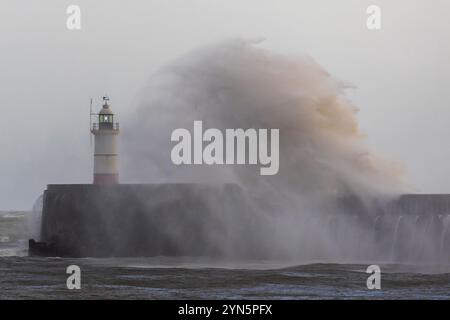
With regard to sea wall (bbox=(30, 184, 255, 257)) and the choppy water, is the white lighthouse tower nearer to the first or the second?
sea wall (bbox=(30, 184, 255, 257))

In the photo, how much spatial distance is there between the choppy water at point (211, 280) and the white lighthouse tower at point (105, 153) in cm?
317

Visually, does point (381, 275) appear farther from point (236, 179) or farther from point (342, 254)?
point (236, 179)

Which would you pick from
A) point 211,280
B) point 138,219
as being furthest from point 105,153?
point 211,280

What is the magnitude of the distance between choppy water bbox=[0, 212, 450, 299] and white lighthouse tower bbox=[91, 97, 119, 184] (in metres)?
3.17

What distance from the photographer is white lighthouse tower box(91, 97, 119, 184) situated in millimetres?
34344

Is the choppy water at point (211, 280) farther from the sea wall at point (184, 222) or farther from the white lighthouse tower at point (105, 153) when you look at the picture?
the white lighthouse tower at point (105, 153)

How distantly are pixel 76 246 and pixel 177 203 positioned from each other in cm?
307

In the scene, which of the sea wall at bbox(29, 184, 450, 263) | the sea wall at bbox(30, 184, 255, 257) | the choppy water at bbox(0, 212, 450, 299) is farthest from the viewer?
the sea wall at bbox(30, 184, 255, 257)

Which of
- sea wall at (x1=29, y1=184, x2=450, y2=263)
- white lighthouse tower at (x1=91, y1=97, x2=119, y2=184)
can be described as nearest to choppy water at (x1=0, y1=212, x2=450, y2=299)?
sea wall at (x1=29, y1=184, x2=450, y2=263)

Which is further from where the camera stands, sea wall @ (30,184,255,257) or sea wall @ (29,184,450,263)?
sea wall @ (30,184,255,257)

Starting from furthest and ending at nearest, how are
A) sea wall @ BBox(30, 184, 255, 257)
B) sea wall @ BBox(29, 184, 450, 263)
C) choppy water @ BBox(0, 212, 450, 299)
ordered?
sea wall @ BBox(30, 184, 255, 257)
sea wall @ BBox(29, 184, 450, 263)
choppy water @ BBox(0, 212, 450, 299)

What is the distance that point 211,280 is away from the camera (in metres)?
26.8

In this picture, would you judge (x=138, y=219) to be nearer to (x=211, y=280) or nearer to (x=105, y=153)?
(x=105, y=153)

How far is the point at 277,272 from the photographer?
93.4 feet
